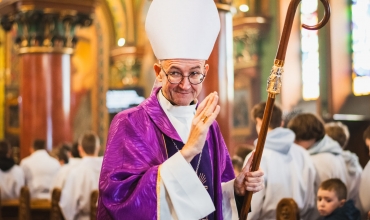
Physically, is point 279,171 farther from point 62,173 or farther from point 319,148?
point 62,173

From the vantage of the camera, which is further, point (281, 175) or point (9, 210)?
point (9, 210)

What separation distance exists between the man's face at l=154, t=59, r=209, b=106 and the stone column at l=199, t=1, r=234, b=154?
4.00 metres

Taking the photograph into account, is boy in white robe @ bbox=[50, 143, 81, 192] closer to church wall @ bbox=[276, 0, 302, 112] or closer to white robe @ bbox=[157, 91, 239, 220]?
white robe @ bbox=[157, 91, 239, 220]

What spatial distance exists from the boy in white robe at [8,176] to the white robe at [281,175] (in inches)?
206

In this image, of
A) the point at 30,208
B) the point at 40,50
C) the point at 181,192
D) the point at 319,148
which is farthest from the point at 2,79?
the point at 181,192

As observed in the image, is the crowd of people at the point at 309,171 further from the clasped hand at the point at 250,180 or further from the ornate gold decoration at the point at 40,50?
the ornate gold decoration at the point at 40,50

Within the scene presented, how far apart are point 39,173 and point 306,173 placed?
533 centimetres

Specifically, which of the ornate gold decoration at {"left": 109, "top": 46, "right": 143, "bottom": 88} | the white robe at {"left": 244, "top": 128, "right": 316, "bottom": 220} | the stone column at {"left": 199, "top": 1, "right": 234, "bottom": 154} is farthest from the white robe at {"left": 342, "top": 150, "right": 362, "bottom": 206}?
the ornate gold decoration at {"left": 109, "top": 46, "right": 143, "bottom": 88}

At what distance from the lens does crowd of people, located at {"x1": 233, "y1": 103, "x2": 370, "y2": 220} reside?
483 cm

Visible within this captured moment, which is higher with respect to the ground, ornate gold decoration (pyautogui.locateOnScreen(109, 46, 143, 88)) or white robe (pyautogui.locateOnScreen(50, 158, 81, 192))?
ornate gold decoration (pyautogui.locateOnScreen(109, 46, 143, 88))

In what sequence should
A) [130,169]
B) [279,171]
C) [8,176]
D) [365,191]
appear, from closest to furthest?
[130,169] < [365,191] < [279,171] < [8,176]

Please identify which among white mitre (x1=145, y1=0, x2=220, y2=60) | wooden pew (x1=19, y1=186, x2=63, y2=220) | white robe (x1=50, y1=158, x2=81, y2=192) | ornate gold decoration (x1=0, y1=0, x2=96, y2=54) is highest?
ornate gold decoration (x1=0, y1=0, x2=96, y2=54)

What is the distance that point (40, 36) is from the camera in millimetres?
11906

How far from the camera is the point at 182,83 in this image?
306cm
